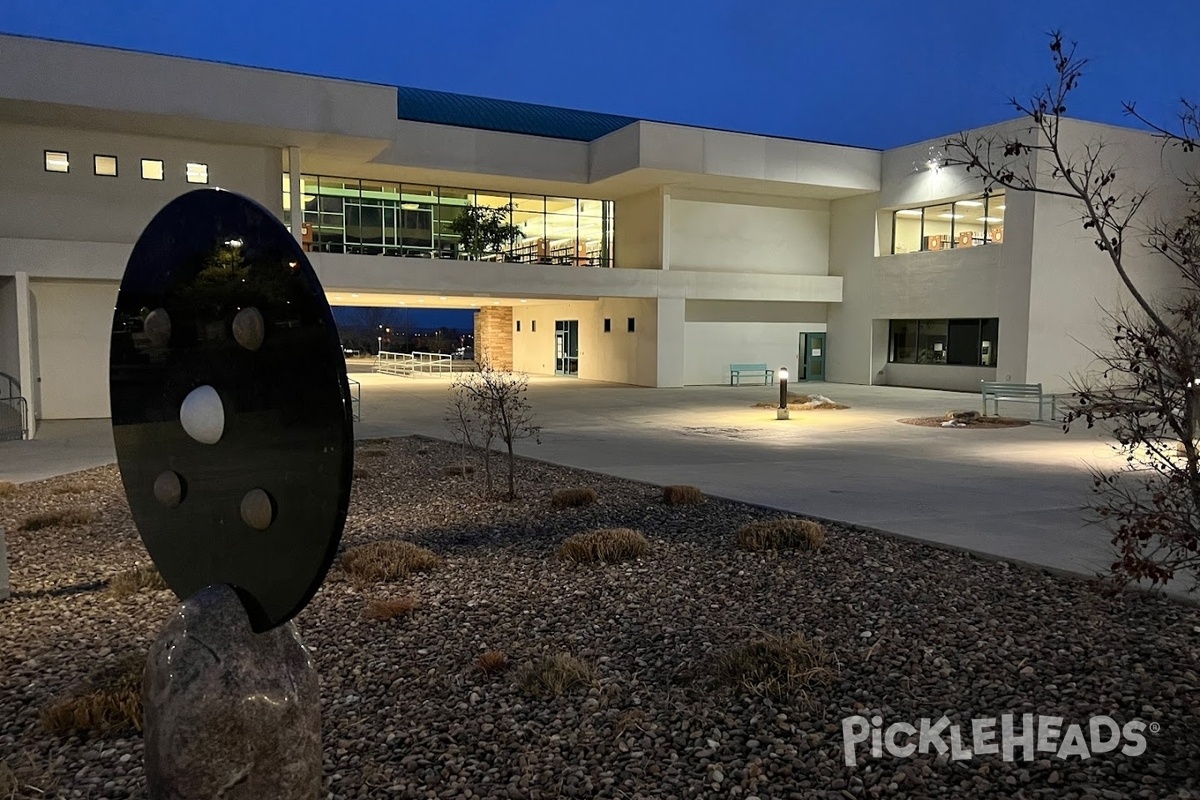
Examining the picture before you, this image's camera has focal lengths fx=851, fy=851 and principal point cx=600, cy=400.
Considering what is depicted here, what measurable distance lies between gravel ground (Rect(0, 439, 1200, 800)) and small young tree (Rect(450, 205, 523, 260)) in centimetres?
2338

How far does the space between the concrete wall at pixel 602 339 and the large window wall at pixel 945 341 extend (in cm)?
979

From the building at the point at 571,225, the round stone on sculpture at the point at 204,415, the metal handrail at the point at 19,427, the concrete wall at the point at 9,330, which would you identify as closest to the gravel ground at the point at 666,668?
the round stone on sculpture at the point at 204,415

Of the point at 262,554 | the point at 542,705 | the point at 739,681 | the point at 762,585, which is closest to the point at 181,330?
the point at 262,554

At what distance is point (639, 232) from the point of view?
32250 millimetres

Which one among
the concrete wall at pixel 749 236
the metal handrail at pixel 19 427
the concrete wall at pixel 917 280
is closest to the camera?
the metal handrail at pixel 19 427

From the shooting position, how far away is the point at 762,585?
6.48 metres

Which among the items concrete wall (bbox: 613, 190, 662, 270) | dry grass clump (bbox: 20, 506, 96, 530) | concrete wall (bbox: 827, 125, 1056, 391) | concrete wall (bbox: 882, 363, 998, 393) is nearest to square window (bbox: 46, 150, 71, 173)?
dry grass clump (bbox: 20, 506, 96, 530)

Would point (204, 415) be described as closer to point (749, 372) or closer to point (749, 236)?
point (749, 372)

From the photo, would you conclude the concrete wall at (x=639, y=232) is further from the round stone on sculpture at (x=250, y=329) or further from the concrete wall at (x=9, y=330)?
the round stone on sculpture at (x=250, y=329)

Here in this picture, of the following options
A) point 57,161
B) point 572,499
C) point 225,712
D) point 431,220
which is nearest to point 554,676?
point 225,712

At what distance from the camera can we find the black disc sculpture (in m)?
2.99

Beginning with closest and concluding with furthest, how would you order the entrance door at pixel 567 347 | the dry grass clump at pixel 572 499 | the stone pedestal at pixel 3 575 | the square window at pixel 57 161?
the stone pedestal at pixel 3 575 < the dry grass clump at pixel 572 499 < the square window at pixel 57 161 < the entrance door at pixel 567 347

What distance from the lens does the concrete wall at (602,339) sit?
103 ft

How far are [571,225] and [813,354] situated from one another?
1124 centimetres
